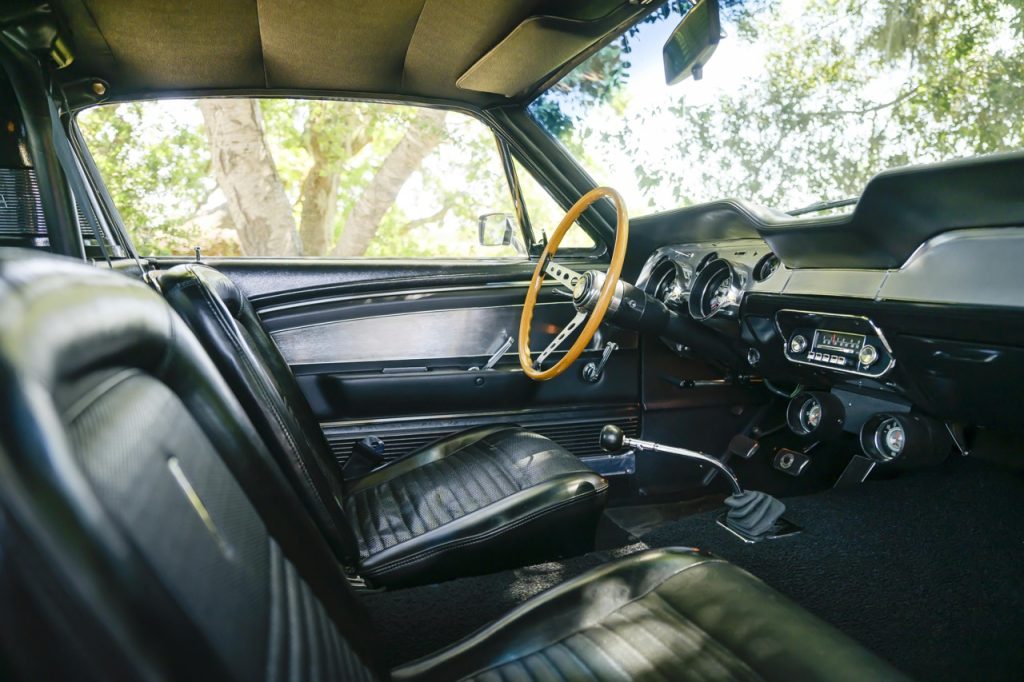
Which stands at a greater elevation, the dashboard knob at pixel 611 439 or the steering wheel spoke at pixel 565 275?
the steering wheel spoke at pixel 565 275

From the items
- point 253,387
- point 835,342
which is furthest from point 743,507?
point 253,387

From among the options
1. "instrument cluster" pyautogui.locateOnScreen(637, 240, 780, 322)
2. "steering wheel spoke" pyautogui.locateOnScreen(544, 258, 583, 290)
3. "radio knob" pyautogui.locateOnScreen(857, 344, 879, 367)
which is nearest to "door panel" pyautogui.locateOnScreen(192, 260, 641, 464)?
"instrument cluster" pyautogui.locateOnScreen(637, 240, 780, 322)

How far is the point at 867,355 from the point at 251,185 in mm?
2325

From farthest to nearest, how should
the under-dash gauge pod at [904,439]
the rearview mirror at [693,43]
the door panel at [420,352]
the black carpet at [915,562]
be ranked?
the door panel at [420,352] → the under-dash gauge pod at [904,439] → the rearview mirror at [693,43] → the black carpet at [915,562]

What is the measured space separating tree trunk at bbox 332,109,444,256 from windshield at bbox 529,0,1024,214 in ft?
1.41

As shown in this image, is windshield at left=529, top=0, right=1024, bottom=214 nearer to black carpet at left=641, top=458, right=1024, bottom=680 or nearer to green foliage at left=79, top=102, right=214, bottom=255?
black carpet at left=641, top=458, right=1024, bottom=680

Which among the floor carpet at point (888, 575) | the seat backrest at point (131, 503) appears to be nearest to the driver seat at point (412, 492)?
the floor carpet at point (888, 575)

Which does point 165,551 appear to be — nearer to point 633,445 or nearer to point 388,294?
point 633,445

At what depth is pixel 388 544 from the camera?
1.41 meters

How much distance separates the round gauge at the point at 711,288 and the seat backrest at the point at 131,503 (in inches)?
66.3

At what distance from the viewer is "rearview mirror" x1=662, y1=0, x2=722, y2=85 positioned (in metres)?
1.67

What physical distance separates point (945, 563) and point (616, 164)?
1.61m

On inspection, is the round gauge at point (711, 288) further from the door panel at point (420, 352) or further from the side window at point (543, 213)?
the side window at point (543, 213)

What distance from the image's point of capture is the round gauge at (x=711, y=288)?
210cm
